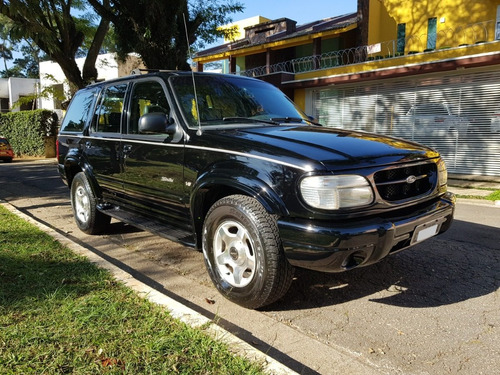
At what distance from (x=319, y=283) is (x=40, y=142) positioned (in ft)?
83.4

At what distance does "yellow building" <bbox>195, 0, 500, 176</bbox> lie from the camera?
13.7 metres

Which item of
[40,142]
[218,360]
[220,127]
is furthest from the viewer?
[40,142]

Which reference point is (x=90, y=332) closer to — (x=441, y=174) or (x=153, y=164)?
(x=153, y=164)

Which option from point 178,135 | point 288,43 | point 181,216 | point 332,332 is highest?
point 288,43

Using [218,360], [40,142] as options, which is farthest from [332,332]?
[40,142]

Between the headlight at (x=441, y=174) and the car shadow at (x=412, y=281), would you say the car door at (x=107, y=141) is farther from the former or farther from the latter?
the headlight at (x=441, y=174)

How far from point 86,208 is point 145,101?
1990 mm

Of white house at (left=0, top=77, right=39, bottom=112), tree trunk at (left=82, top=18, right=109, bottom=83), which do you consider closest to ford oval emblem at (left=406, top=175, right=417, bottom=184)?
tree trunk at (left=82, top=18, right=109, bottom=83)

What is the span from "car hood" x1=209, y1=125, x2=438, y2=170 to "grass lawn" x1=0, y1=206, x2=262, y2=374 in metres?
1.39

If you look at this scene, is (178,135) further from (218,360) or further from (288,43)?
(288,43)

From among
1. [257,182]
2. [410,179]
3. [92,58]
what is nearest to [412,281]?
[410,179]

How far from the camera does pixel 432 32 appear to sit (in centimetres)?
1742

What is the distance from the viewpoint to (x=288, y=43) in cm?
2100

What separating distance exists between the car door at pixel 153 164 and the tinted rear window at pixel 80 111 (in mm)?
1281
